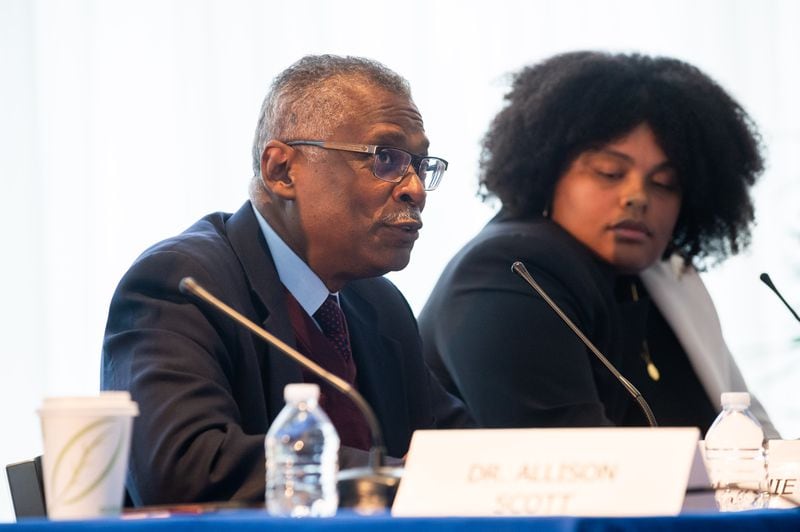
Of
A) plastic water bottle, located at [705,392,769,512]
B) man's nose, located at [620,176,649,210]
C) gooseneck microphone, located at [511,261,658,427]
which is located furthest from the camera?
man's nose, located at [620,176,649,210]

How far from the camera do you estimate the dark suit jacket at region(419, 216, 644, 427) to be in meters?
2.84

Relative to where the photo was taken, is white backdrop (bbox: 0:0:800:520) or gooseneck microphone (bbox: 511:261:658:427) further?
white backdrop (bbox: 0:0:800:520)

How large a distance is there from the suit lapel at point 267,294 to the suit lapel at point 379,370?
23 cm

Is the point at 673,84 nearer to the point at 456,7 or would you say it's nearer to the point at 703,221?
the point at 703,221

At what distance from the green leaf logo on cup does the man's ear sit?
43.8 inches

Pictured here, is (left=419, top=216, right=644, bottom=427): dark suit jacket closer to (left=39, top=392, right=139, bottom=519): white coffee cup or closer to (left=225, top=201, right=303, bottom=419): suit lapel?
(left=225, top=201, right=303, bottom=419): suit lapel

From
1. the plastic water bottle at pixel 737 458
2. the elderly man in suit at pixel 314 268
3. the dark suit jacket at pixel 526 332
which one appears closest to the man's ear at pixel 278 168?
the elderly man in suit at pixel 314 268

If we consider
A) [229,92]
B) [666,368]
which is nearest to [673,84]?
[666,368]

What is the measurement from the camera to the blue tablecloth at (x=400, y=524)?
116 cm

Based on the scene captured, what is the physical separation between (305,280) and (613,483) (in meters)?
1.20

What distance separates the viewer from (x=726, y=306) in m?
4.42

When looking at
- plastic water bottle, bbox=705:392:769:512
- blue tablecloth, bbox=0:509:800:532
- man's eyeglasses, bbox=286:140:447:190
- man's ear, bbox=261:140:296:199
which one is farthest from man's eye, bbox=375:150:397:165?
blue tablecloth, bbox=0:509:800:532

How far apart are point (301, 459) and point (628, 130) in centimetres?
184

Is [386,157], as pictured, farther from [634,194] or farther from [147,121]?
[147,121]
